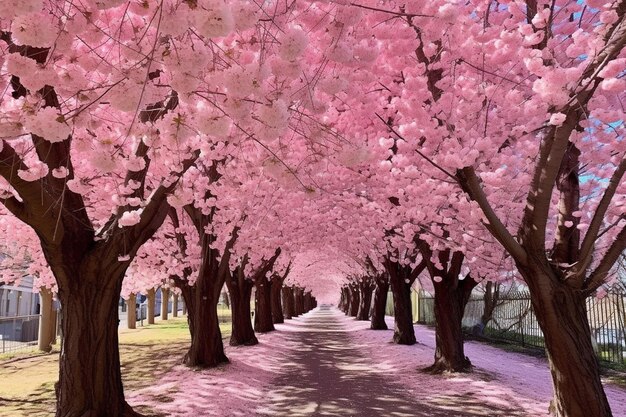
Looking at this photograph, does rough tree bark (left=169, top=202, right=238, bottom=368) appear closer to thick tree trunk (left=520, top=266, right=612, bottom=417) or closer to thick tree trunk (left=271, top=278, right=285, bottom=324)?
thick tree trunk (left=520, top=266, right=612, bottom=417)

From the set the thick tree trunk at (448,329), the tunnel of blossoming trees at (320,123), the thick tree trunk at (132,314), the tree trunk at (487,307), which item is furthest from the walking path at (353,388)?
the thick tree trunk at (132,314)

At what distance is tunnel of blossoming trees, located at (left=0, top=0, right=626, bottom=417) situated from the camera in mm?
3516

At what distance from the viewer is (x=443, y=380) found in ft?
36.2

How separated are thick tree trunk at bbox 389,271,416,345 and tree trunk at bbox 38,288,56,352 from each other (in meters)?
13.3

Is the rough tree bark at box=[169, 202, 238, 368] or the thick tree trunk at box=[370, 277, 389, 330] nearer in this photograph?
the rough tree bark at box=[169, 202, 238, 368]

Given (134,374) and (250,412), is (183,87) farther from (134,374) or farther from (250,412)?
(134,374)

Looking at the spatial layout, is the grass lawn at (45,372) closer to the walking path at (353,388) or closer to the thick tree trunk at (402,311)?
the walking path at (353,388)

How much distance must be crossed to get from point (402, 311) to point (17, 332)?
51.9 ft

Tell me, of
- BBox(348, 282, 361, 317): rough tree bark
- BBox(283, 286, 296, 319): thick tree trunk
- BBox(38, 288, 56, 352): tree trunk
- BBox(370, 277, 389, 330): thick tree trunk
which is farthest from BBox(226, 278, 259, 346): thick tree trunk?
BBox(348, 282, 361, 317): rough tree bark

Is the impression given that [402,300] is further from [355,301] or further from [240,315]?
[355,301]

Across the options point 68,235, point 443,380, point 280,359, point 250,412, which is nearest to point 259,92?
point 68,235

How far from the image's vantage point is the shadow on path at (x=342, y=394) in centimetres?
837

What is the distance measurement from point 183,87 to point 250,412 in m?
6.66

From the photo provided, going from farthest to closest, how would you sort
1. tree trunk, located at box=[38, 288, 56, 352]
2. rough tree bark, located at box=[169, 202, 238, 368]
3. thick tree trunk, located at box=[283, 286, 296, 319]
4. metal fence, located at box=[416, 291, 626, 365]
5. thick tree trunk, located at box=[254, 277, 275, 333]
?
thick tree trunk, located at box=[283, 286, 296, 319], thick tree trunk, located at box=[254, 277, 275, 333], tree trunk, located at box=[38, 288, 56, 352], metal fence, located at box=[416, 291, 626, 365], rough tree bark, located at box=[169, 202, 238, 368]
